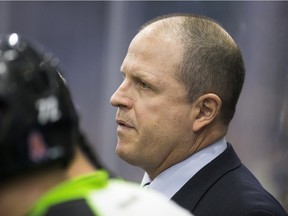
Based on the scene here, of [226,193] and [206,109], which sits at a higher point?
[206,109]

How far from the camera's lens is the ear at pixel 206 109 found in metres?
1.91

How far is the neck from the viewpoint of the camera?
0.98 metres

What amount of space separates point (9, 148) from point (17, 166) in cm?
3

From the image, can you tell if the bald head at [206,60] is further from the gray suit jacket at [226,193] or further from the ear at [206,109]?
the gray suit jacket at [226,193]

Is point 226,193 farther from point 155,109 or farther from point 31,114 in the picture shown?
point 31,114

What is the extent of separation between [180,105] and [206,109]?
2.7 inches

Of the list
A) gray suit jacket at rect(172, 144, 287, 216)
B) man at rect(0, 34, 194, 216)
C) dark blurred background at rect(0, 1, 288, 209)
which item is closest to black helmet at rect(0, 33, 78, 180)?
man at rect(0, 34, 194, 216)

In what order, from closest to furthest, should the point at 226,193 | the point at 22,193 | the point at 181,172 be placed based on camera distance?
1. the point at 22,193
2. the point at 226,193
3. the point at 181,172

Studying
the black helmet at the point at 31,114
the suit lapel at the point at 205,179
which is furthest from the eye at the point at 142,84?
the black helmet at the point at 31,114

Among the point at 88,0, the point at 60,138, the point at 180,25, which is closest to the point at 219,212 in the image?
the point at 180,25

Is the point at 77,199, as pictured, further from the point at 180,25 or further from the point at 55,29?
the point at 55,29

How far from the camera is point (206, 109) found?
6.32 ft

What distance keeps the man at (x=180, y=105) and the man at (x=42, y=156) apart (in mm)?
837

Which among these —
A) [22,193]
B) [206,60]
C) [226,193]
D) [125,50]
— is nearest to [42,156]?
[22,193]
